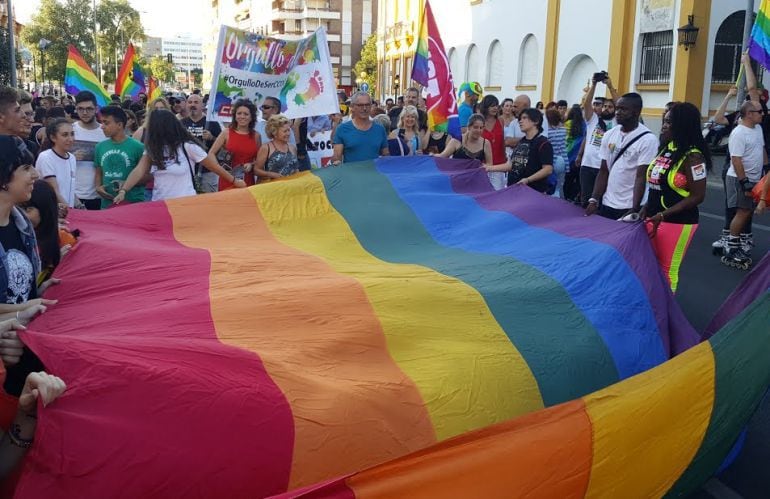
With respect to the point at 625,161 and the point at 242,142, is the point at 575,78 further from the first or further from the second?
the point at 625,161

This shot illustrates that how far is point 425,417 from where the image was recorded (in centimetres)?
288

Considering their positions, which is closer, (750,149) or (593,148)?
(750,149)

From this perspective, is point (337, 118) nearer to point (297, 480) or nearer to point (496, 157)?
point (496, 157)

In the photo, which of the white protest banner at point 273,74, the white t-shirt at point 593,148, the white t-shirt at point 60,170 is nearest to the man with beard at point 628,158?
the white t-shirt at point 593,148

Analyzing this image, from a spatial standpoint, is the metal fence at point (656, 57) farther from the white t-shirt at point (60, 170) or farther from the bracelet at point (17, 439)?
the bracelet at point (17, 439)

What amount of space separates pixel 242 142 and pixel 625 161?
370 cm

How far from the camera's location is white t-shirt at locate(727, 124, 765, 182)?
8328mm

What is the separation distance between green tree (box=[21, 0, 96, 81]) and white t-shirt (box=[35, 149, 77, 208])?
2062 inches

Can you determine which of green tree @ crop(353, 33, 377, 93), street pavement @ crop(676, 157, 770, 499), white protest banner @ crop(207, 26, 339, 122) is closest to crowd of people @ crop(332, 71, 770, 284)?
street pavement @ crop(676, 157, 770, 499)

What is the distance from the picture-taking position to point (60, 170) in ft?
19.8

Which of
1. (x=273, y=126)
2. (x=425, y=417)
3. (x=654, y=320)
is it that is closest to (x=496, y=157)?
(x=273, y=126)

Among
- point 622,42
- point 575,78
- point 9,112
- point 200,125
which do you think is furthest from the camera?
point 575,78

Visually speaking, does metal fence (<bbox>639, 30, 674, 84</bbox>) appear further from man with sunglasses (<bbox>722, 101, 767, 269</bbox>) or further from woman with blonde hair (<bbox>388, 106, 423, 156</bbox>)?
woman with blonde hair (<bbox>388, 106, 423, 156</bbox>)

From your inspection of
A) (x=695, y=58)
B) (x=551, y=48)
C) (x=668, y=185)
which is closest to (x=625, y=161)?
(x=668, y=185)
